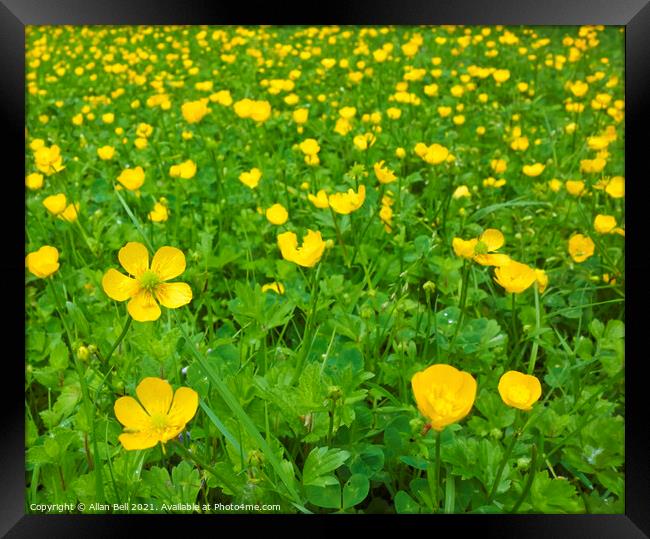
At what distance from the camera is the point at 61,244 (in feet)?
5.35

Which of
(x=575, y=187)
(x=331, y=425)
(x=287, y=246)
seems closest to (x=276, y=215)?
(x=287, y=246)

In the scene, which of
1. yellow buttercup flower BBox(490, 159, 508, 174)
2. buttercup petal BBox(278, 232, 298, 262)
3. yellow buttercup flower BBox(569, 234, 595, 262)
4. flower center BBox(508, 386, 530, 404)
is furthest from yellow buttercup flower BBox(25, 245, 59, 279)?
yellow buttercup flower BBox(490, 159, 508, 174)

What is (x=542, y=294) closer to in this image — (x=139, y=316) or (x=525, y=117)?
(x=139, y=316)

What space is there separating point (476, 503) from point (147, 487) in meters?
0.50

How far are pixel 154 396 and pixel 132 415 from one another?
4 cm

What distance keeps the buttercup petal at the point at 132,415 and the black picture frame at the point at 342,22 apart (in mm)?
220

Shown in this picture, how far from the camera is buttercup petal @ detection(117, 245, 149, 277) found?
0.88m

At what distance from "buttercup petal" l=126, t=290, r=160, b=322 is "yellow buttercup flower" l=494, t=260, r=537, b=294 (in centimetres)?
64

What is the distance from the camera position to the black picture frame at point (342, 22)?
893mm

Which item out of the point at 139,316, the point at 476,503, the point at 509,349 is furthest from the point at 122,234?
the point at 476,503

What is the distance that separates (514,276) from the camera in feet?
3.72

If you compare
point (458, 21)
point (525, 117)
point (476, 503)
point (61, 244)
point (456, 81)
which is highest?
point (456, 81)

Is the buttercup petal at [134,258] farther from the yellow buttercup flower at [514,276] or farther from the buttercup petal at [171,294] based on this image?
the yellow buttercup flower at [514,276]

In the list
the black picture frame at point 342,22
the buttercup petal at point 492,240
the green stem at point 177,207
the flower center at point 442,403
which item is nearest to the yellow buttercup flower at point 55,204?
the green stem at point 177,207
